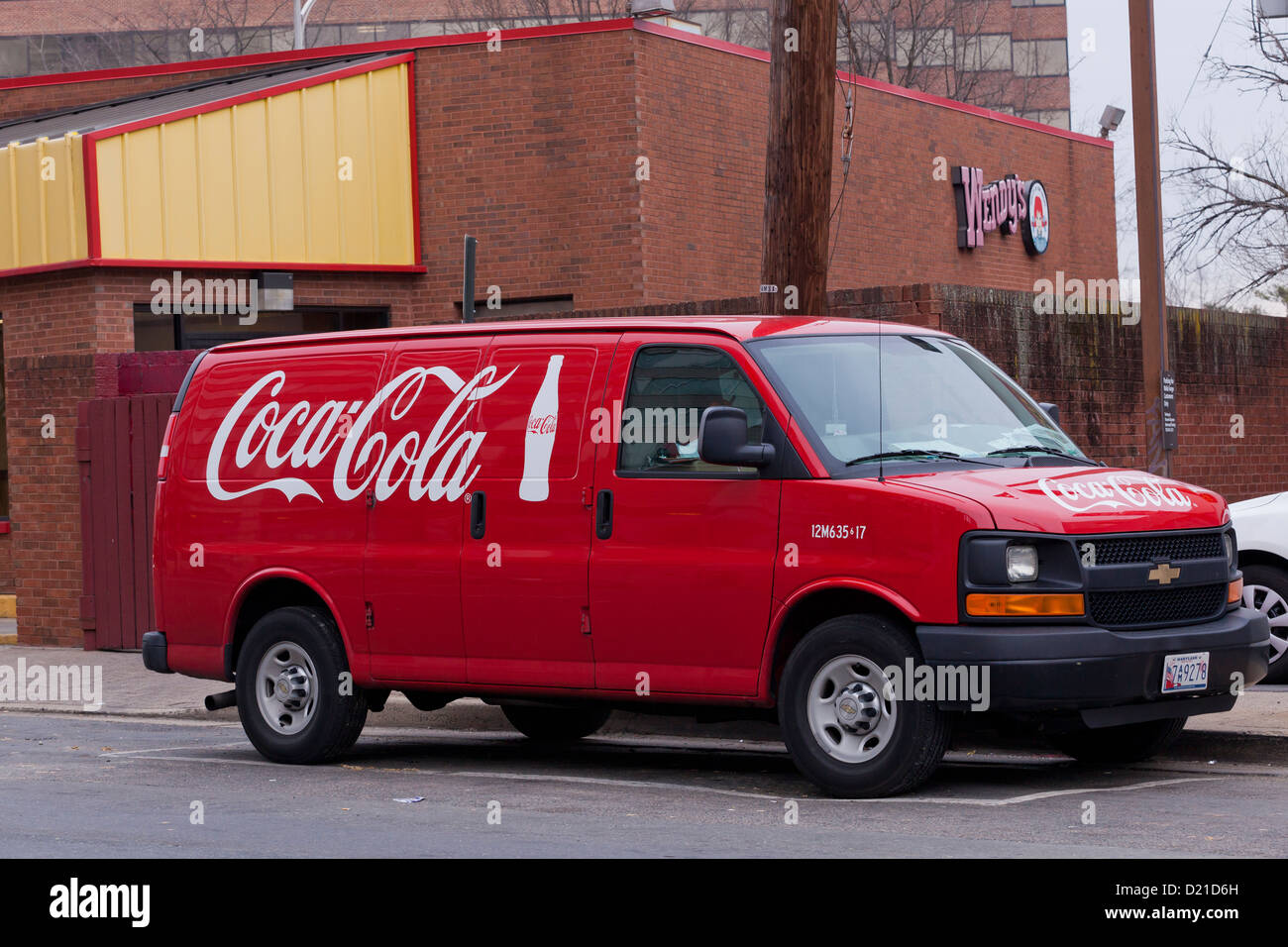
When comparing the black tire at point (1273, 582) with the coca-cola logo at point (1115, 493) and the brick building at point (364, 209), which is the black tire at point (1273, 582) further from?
the brick building at point (364, 209)

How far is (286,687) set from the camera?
1024 centimetres

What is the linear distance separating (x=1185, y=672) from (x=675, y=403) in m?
2.70

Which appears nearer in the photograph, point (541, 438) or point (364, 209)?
point (541, 438)

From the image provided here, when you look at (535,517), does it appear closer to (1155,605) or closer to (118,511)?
(1155,605)

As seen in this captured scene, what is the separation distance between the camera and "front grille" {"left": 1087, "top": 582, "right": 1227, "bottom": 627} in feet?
26.6

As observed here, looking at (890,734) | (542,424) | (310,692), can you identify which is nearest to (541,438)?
(542,424)

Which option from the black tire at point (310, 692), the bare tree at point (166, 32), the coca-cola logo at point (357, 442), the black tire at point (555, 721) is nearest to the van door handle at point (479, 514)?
the coca-cola logo at point (357, 442)

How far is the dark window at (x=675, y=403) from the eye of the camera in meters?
8.80

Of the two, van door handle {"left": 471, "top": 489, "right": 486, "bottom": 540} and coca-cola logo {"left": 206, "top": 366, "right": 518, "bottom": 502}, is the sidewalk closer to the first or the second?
van door handle {"left": 471, "top": 489, "right": 486, "bottom": 540}

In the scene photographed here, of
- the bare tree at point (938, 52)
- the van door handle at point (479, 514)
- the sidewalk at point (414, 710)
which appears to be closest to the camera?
the van door handle at point (479, 514)

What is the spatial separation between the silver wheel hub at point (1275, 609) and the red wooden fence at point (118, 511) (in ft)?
30.2

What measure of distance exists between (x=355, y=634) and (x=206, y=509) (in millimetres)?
1359

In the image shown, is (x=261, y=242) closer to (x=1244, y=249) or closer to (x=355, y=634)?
(x=355, y=634)

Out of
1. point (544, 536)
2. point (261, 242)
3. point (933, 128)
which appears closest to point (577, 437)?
point (544, 536)
